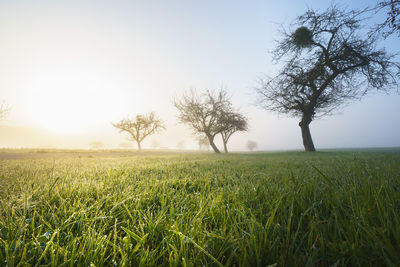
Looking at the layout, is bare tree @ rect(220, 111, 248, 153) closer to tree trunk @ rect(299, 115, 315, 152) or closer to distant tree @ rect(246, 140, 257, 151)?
tree trunk @ rect(299, 115, 315, 152)

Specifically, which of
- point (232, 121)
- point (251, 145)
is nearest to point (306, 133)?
point (232, 121)

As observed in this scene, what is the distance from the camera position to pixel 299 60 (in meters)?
13.4

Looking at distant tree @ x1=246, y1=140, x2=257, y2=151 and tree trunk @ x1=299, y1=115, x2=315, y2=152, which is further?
distant tree @ x1=246, y1=140, x2=257, y2=151

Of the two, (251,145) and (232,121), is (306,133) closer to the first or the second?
(232,121)

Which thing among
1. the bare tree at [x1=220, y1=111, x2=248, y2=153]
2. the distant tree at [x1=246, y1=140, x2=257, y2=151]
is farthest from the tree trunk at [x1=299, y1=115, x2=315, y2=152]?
the distant tree at [x1=246, y1=140, x2=257, y2=151]

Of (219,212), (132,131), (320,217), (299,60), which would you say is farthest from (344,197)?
(132,131)

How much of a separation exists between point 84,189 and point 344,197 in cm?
247

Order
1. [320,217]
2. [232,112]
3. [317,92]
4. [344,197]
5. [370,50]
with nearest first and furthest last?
1. [320,217]
2. [344,197]
3. [370,50]
4. [317,92]
5. [232,112]

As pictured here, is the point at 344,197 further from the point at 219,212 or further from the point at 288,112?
the point at 288,112

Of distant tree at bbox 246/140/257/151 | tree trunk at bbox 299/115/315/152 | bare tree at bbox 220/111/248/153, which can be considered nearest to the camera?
tree trunk at bbox 299/115/315/152

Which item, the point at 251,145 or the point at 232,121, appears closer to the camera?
the point at 232,121

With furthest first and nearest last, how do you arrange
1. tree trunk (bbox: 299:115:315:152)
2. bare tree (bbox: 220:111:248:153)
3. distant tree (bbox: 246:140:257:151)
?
1. distant tree (bbox: 246:140:257:151)
2. bare tree (bbox: 220:111:248:153)
3. tree trunk (bbox: 299:115:315:152)

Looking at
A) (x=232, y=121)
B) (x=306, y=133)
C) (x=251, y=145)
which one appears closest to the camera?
(x=306, y=133)

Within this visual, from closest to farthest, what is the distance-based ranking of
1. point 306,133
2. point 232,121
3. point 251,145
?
1. point 306,133
2. point 232,121
3. point 251,145
